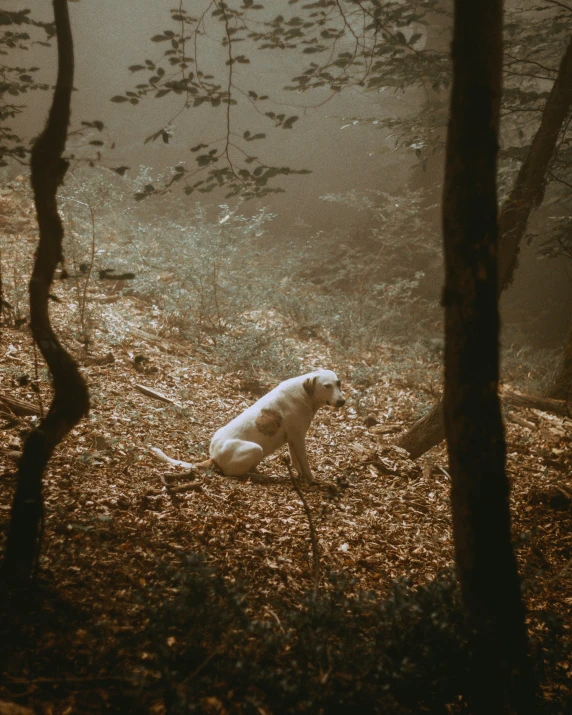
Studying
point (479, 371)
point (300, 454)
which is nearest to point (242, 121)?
point (300, 454)

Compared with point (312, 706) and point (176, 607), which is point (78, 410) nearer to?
point (176, 607)

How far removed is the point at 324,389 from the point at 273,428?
716 mm

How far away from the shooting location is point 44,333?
2703mm

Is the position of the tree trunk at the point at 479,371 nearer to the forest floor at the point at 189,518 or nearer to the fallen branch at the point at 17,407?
the forest floor at the point at 189,518

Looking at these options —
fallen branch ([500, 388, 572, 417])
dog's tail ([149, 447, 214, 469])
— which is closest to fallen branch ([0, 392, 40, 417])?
dog's tail ([149, 447, 214, 469])

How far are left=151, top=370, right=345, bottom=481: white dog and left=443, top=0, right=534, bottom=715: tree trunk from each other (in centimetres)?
279

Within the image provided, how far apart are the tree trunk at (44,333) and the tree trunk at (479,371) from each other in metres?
2.12

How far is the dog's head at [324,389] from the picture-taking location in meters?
5.29

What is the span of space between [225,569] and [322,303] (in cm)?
882

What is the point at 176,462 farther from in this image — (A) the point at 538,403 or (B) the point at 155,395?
(A) the point at 538,403

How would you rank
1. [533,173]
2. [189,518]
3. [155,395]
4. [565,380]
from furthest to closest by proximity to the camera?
[565,380]
[155,395]
[533,173]
[189,518]

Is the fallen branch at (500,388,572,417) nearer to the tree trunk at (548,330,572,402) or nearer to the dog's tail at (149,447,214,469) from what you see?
the tree trunk at (548,330,572,402)

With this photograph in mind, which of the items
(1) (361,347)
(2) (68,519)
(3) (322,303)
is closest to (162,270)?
(3) (322,303)

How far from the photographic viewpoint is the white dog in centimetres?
495
